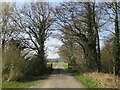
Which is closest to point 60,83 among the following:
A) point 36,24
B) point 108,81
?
point 108,81

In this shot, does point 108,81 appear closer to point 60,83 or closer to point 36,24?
point 60,83

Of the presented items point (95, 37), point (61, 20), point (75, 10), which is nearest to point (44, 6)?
point (61, 20)

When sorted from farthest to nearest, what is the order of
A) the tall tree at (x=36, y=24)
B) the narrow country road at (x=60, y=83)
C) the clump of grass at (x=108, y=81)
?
the tall tree at (x=36, y=24)
the narrow country road at (x=60, y=83)
the clump of grass at (x=108, y=81)

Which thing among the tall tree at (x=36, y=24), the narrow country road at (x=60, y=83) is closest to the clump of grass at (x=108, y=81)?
the narrow country road at (x=60, y=83)

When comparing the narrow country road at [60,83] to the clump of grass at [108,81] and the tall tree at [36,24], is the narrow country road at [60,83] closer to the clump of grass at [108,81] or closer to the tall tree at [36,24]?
the clump of grass at [108,81]

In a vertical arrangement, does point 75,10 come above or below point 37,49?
above

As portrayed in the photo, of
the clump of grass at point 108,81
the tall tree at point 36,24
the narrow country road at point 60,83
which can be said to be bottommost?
the narrow country road at point 60,83

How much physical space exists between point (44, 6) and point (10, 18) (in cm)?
583

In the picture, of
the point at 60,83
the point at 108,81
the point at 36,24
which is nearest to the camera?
the point at 108,81

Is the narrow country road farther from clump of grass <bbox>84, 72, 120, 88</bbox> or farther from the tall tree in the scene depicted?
the tall tree

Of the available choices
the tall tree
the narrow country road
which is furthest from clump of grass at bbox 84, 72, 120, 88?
the tall tree

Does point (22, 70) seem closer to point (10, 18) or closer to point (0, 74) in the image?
A: point (0, 74)

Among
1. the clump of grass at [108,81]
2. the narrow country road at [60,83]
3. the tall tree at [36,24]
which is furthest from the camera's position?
the tall tree at [36,24]

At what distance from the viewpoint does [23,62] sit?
15852mm
